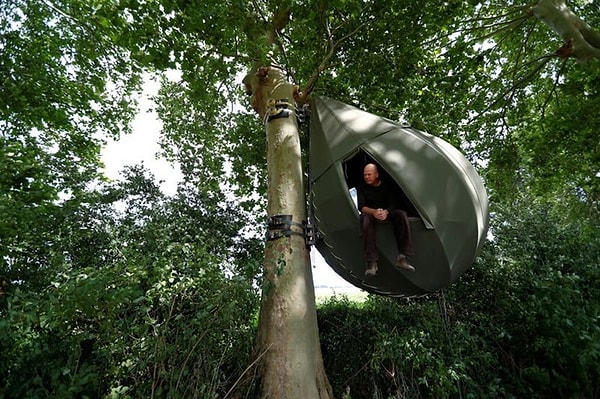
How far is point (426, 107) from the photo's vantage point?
6.27 metres

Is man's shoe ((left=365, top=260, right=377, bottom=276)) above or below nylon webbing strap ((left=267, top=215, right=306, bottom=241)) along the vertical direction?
below

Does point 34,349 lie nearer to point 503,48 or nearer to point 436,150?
point 436,150

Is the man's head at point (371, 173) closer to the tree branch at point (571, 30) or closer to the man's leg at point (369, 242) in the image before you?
the man's leg at point (369, 242)

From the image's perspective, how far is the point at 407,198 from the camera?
346cm

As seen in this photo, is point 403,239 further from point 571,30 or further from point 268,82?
point 571,30

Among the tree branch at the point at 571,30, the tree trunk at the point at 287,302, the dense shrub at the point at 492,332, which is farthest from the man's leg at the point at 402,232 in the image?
the tree branch at the point at 571,30

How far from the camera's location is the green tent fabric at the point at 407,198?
10.0ft

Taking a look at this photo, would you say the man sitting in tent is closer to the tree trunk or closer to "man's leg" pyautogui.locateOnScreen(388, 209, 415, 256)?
"man's leg" pyautogui.locateOnScreen(388, 209, 415, 256)

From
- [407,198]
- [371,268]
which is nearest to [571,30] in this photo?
[407,198]

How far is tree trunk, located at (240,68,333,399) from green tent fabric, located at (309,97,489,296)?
1.14ft

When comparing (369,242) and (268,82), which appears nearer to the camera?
(369,242)

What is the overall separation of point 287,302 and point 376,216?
4.12ft

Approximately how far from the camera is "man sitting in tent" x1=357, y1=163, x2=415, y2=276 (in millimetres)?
3156

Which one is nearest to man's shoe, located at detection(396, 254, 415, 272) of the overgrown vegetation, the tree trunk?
the tree trunk
